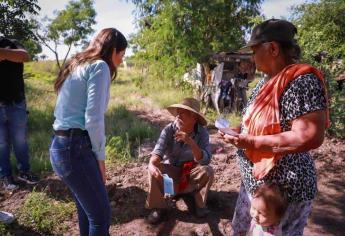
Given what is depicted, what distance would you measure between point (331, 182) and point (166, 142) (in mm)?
2423

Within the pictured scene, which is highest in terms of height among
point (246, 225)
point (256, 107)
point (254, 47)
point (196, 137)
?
point (254, 47)

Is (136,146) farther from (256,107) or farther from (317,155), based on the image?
(256,107)

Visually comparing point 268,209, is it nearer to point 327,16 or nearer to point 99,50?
point 99,50

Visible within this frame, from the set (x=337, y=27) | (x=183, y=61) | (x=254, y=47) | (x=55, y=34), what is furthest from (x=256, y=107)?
(x=55, y=34)

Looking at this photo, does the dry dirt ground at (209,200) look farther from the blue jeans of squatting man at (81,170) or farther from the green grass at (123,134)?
the blue jeans of squatting man at (81,170)

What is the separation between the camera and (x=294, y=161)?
6.06 ft

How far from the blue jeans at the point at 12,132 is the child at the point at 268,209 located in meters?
3.26

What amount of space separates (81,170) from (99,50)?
749 millimetres

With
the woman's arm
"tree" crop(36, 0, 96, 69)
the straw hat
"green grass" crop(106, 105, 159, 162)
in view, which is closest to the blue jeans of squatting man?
the woman's arm

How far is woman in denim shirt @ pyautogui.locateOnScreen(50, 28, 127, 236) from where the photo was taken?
2146 mm

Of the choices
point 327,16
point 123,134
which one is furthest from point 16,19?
point 327,16

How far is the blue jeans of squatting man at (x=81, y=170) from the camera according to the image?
2.21 metres

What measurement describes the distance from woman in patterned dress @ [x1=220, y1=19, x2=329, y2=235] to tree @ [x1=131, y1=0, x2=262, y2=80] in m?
7.76

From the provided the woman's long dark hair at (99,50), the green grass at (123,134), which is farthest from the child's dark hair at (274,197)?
the green grass at (123,134)
